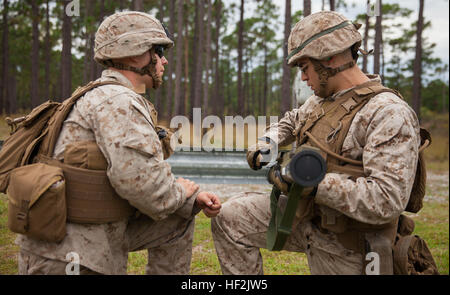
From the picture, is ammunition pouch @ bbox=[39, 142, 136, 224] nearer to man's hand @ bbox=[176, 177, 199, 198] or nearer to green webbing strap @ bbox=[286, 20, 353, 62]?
man's hand @ bbox=[176, 177, 199, 198]

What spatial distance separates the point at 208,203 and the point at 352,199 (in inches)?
37.5

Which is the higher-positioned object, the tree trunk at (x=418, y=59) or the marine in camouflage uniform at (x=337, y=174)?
the tree trunk at (x=418, y=59)

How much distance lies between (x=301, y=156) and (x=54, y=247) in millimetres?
1564

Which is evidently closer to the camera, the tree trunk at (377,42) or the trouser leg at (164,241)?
the trouser leg at (164,241)

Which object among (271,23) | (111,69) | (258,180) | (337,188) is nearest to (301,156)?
(337,188)

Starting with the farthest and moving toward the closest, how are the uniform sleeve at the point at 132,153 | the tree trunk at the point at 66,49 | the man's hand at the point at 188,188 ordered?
the tree trunk at the point at 66,49 → the man's hand at the point at 188,188 → the uniform sleeve at the point at 132,153

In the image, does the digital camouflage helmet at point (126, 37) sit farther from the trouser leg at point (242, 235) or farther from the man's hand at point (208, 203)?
the trouser leg at point (242, 235)

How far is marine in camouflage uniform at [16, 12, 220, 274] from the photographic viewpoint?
7.54 feet

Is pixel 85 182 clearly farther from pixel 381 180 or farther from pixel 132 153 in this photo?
pixel 381 180

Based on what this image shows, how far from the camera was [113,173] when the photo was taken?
89.8 inches

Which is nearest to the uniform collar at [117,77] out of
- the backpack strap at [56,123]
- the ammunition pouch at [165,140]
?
the backpack strap at [56,123]

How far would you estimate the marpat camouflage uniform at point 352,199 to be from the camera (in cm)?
232

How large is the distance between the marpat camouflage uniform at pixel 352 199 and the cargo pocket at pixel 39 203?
47.3 inches

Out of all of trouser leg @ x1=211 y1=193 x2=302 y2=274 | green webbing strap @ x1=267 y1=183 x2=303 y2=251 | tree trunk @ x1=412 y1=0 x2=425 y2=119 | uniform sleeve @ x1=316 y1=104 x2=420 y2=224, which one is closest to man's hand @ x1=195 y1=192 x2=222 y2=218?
trouser leg @ x1=211 y1=193 x2=302 y2=274
